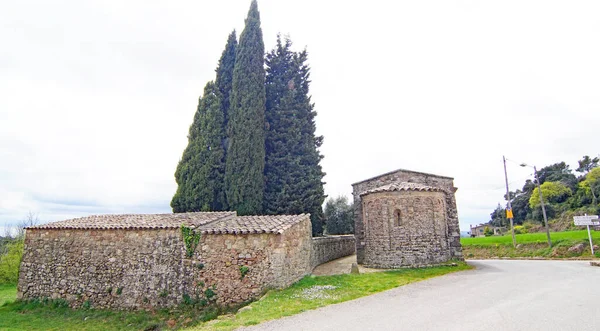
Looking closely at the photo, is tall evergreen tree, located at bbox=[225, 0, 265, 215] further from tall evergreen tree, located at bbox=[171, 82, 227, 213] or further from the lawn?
the lawn

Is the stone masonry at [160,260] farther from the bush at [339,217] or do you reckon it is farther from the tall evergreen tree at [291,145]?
the bush at [339,217]

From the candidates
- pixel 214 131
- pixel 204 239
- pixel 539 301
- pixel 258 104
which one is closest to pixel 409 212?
pixel 539 301

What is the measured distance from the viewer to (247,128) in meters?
22.0

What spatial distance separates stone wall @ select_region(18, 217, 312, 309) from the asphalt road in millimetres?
3597

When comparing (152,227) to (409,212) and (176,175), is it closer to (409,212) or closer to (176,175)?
(176,175)

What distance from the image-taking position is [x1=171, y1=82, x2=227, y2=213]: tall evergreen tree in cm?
2177

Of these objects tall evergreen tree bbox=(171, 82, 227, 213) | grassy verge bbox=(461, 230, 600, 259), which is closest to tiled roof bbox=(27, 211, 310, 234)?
tall evergreen tree bbox=(171, 82, 227, 213)

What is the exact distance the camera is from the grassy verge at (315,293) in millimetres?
8898

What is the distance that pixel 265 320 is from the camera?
27.9 feet

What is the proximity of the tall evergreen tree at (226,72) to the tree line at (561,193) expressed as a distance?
142 ft

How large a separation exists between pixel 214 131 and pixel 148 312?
1296 cm

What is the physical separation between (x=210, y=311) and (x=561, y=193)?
5216 cm

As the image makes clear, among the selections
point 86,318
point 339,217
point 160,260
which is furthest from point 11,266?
point 339,217

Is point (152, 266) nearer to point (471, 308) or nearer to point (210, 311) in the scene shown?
point (210, 311)
